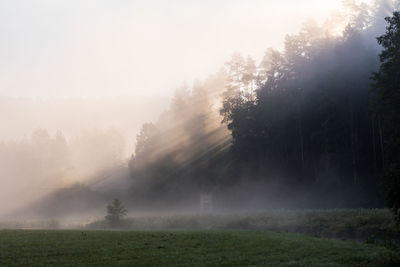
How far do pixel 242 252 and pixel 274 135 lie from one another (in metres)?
47.9

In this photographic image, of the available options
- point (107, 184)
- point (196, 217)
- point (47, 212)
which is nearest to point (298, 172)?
point (196, 217)

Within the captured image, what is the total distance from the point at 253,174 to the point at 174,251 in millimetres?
53618

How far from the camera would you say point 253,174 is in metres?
71.4

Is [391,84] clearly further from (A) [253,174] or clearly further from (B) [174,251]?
(A) [253,174]

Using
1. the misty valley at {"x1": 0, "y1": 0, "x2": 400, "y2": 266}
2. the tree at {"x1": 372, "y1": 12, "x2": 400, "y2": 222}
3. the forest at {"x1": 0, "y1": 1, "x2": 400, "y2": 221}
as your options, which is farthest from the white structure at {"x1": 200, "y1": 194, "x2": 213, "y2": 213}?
the tree at {"x1": 372, "y1": 12, "x2": 400, "y2": 222}

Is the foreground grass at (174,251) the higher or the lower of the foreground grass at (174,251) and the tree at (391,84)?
the lower

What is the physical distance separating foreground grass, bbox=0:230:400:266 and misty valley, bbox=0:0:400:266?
91 millimetres

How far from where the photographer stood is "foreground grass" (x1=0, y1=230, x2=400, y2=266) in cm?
1653

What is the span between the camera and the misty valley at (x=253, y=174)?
1978 centimetres

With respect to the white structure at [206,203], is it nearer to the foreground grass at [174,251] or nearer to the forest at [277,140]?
the forest at [277,140]

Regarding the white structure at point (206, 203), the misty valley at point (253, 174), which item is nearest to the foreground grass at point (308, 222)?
the misty valley at point (253, 174)

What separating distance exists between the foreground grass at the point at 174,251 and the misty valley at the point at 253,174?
9cm

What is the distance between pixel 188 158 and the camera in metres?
86.4

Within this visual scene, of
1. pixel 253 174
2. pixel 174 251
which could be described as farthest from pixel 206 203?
pixel 174 251
